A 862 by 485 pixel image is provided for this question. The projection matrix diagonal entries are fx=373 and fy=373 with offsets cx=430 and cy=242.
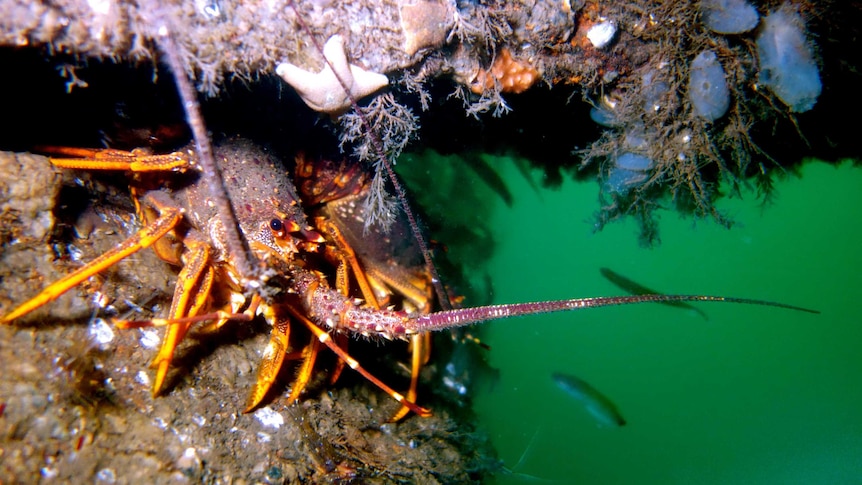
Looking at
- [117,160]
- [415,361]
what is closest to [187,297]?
[117,160]

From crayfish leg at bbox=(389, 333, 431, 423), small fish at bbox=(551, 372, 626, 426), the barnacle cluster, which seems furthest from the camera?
small fish at bbox=(551, 372, 626, 426)

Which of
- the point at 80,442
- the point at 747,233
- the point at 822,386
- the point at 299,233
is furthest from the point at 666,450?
the point at 80,442

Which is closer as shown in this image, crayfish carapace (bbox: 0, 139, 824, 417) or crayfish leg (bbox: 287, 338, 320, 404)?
crayfish carapace (bbox: 0, 139, 824, 417)

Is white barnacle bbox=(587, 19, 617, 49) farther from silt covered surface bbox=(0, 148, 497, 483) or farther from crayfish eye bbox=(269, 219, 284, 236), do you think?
silt covered surface bbox=(0, 148, 497, 483)

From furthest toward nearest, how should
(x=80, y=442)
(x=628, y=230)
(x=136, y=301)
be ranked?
(x=628, y=230), (x=136, y=301), (x=80, y=442)

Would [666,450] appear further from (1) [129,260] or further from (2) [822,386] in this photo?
(1) [129,260]


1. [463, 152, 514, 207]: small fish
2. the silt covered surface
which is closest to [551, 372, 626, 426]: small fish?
[463, 152, 514, 207]: small fish

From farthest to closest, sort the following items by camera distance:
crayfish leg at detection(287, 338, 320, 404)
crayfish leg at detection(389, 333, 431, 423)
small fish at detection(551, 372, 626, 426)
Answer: small fish at detection(551, 372, 626, 426)
crayfish leg at detection(389, 333, 431, 423)
crayfish leg at detection(287, 338, 320, 404)
